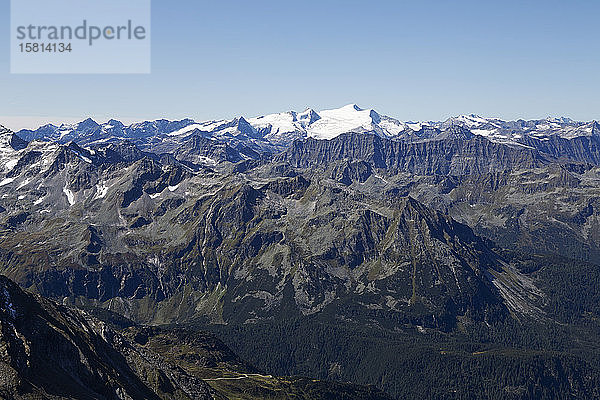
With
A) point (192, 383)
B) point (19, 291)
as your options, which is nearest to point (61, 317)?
point (19, 291)

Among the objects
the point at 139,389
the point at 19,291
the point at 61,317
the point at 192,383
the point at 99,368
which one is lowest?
the point at 192,383

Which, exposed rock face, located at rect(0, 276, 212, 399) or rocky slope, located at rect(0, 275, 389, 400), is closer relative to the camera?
rocky slope, located at rect(0, 275, 389, 400)

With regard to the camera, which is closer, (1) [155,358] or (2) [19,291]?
(2) [19,291]

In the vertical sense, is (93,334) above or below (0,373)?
below

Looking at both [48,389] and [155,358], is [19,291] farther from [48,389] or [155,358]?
[155,358]

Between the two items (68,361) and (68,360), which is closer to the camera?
(68,361)

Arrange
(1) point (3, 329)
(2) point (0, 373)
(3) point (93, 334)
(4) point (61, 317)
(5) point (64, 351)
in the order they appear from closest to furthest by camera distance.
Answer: (2) point (0, 373) < (1) point (3, 329) < (5) point (64, 351) < (4) point (61, 317) < (3) point (93, 334)

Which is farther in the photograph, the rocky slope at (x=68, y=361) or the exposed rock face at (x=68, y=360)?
the exposed rock face at (x=68, y=360)

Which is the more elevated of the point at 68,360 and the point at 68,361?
the point at 68,360

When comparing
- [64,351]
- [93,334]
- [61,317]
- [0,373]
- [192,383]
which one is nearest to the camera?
[0,373]
